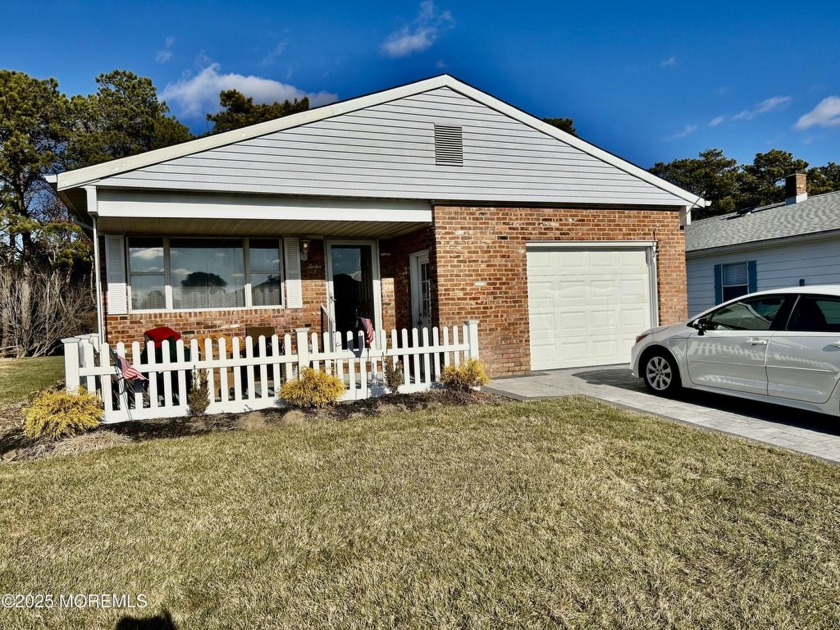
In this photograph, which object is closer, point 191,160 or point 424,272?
point 191,160

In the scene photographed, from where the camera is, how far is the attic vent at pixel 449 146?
30.7 feet

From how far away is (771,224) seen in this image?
15.3m

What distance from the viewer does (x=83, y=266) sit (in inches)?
1001

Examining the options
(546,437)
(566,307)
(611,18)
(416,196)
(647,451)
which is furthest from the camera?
(611,18)

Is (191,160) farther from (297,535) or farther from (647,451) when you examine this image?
(647,451)

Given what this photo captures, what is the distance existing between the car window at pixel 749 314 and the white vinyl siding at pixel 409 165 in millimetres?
3882

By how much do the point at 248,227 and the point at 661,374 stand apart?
696 centimetres

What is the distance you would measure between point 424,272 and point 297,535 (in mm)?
7456

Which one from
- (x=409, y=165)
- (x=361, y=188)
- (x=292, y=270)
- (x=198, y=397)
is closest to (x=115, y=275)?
(x=292, y=270)

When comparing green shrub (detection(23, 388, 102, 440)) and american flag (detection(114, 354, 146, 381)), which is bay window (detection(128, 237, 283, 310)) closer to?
A: american flag (detection(114, 354, 146, 381))

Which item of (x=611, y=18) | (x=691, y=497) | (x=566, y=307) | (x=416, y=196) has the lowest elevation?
(x=691, y=497)

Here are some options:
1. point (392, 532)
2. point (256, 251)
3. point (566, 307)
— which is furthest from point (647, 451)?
point (256, 251)

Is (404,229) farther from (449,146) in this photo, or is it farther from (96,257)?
(96,257)

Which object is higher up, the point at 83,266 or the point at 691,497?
the point at 83,266
